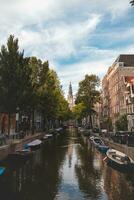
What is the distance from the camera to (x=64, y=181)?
114 ft

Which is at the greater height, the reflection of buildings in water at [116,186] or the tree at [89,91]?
the tree at [89,91]

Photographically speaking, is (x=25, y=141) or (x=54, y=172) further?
(x=25, y=141)

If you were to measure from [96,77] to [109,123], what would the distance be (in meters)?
20.1

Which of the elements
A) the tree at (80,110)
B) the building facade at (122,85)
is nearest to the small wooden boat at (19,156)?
the building facade at (122,85)

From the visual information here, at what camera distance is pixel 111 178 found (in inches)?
1437

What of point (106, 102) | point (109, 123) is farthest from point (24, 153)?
point (106, 102)

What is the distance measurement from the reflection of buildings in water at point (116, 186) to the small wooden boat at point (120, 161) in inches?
44.4

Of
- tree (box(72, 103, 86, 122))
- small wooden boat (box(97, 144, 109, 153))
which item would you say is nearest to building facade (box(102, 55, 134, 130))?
tree (box(72, 103, 86, 122))

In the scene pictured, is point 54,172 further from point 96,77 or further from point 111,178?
point 96,77

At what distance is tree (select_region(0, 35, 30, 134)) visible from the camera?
2419 inches

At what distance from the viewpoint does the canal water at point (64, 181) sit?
28.8 m

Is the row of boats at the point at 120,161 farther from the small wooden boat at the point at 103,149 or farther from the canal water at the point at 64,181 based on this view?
the small wooden boat at the point at 103,149

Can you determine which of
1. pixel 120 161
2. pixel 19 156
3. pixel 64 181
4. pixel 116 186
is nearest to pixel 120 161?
pixel 120 161

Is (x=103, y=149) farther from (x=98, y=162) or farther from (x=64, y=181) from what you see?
(x=64, y=181)
